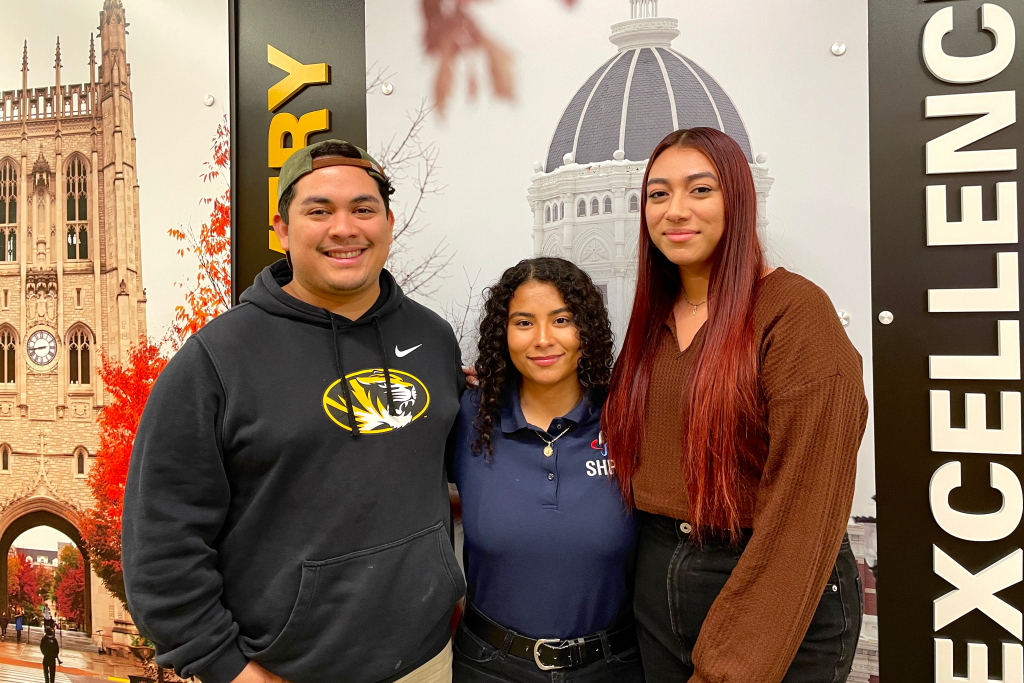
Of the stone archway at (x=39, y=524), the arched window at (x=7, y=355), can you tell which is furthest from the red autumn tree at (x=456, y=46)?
the stone archway at (x=39, y=524)

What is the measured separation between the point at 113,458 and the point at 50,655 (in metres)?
0.92

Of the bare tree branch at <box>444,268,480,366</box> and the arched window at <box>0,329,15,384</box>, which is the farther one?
the arched window at <box>0,329,15,384</box>

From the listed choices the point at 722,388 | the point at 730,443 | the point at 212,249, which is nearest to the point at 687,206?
the point at 722,388

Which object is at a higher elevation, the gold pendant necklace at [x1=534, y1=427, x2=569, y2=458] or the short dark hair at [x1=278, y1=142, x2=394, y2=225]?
the short dark hair at [x1=278, y1=142, x2=394, y2=225]

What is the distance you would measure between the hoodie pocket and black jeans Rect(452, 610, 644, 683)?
0.16 m

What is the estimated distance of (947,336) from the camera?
184 cm

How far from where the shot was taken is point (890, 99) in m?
1.88

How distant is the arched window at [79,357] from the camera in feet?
8.53

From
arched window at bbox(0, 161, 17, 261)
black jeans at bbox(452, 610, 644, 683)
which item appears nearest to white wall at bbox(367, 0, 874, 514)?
black jeans at bbox(452, 610, 644, 683)

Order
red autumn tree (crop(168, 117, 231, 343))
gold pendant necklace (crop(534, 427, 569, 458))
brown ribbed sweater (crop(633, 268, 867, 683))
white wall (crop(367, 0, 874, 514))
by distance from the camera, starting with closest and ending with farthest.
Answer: brown ribbed sweater (crop(633, 268, 867, 683)), gold pendant necklace (crop(534, 427, 569, 458)), white wall (crop(367, 0, 874, 514)), red autumn tree (crop(168, 117, 231, 343))

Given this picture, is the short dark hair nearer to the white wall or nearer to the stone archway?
the white wall

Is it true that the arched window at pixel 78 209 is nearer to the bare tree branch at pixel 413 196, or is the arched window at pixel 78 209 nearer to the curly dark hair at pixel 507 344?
the bare tree branch at pixel 413 196

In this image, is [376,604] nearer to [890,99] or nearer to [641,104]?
[641,104]

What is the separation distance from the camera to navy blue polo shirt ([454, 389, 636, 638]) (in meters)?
1.57
